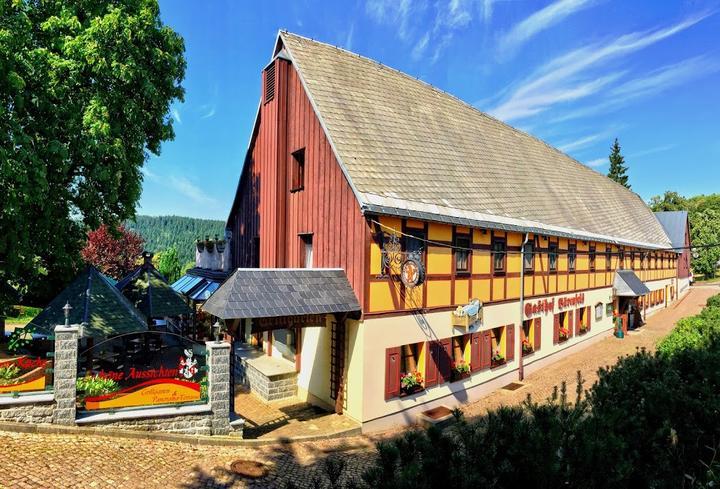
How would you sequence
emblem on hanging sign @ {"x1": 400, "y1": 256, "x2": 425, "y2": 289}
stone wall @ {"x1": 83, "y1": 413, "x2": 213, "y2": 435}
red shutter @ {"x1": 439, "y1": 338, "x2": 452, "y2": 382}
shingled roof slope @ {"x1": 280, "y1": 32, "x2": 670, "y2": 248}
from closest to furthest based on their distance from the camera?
stone wall @ {"x1": 83, "y1": 413, "x2": 213, "y2": 435} < emblem on hanging sign @ {"x1": 400, "y1": 256, "x2": 425, "y2": 289} < shingled roof slope @ {"x1": 280, "y1": 32, "x2": 670, "y2": 248} < red shutter @ {"x1": 439, "y1": 338, "x2": 452, "y2": 382}

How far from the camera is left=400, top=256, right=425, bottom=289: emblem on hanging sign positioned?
10781 millimetres

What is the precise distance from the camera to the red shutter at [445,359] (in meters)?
12.8

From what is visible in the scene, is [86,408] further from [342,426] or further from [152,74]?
[152,74]

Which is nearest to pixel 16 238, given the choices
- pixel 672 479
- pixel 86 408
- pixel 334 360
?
pixel 86 408

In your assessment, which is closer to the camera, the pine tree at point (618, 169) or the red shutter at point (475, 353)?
the red shutter at point (475, 353)

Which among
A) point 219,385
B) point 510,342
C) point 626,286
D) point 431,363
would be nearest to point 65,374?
point 219,385

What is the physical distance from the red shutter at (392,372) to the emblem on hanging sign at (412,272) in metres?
1.86

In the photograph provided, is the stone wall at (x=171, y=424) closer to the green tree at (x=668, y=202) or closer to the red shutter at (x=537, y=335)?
the red shutter at (x=537, y=335)

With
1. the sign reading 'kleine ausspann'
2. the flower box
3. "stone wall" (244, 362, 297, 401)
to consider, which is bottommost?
"stone wall" (244, 362, 297, 401)

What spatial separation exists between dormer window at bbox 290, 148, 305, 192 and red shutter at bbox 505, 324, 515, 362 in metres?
9.17

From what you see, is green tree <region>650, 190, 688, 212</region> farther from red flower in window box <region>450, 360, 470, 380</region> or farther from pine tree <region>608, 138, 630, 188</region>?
red flower in window box <region>450, 360, 470, 380</region>

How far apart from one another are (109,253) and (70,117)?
2376 centimetres

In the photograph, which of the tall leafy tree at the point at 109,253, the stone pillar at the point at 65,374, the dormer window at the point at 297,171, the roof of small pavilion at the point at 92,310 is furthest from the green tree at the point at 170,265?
the stone pillar at the point at 65,374

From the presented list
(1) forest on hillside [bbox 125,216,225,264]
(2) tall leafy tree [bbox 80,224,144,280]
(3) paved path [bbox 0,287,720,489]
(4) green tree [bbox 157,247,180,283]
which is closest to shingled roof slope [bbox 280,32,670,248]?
(3) paved path [bbox 0,287,720,489]
